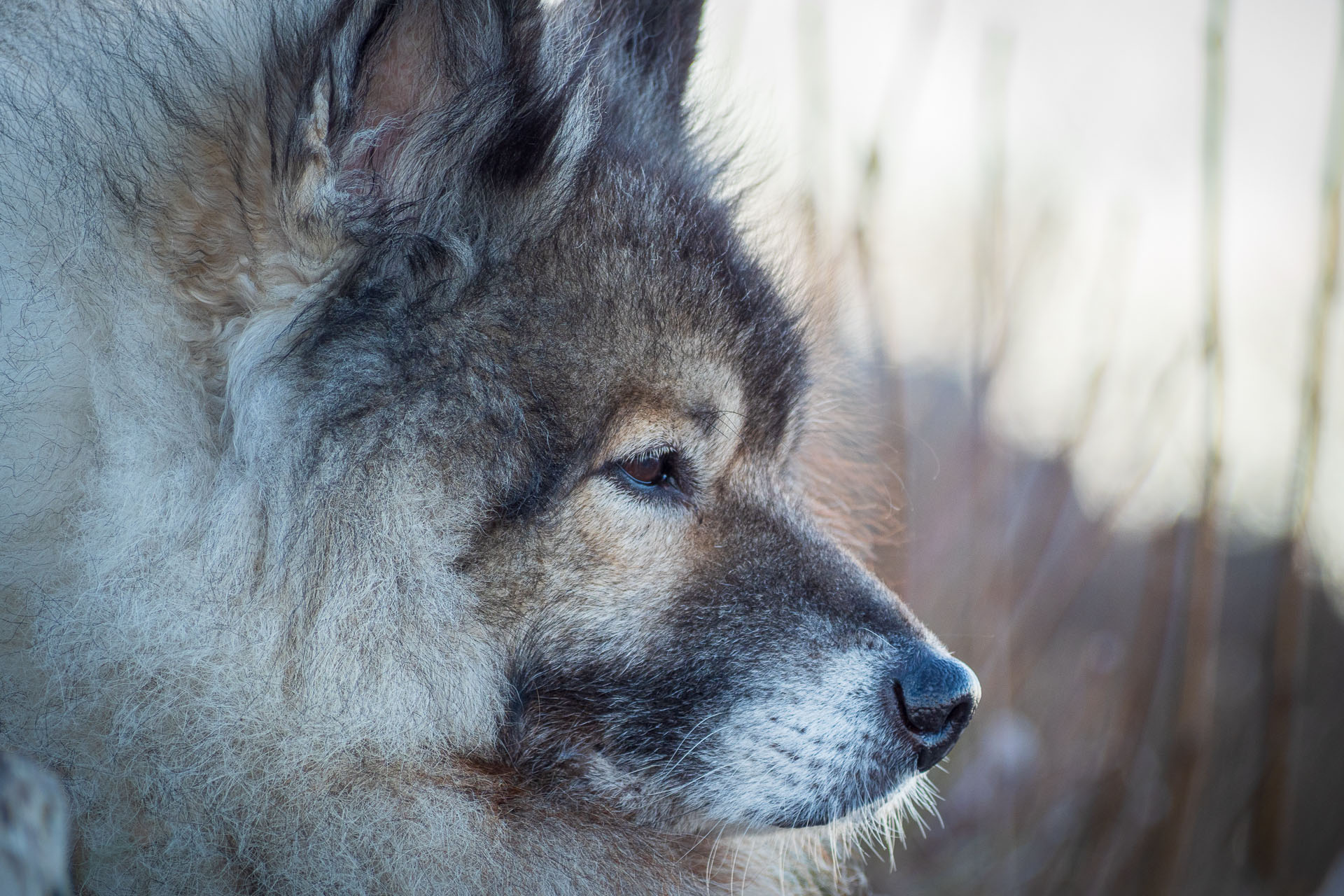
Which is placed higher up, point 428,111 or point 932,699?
point 428,111

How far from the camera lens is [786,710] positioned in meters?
1.80

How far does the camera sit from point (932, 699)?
183 centimetres

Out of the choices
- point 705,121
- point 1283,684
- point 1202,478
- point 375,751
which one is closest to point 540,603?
point 375,751

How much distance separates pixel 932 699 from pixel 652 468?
0.75 metres

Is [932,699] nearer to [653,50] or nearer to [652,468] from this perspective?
[652,468]

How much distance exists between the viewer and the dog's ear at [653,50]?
97.0 inches

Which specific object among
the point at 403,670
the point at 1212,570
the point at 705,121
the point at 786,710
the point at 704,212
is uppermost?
the point at 705,121

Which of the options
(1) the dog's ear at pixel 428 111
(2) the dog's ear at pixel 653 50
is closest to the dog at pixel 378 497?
(1) the dog's ear at pixel 428 111

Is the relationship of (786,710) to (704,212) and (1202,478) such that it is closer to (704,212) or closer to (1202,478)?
(704,212)

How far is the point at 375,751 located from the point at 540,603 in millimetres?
403

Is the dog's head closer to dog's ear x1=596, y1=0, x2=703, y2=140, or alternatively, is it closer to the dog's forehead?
the dog's forehead

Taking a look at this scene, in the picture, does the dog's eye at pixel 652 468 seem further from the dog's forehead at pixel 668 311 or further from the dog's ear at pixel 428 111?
the dog's ear at pixel 428 111

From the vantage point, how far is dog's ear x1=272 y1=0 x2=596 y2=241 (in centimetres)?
156

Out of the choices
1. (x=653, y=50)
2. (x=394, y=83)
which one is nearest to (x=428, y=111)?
(x=394, y=83)
